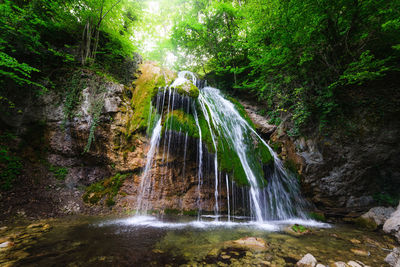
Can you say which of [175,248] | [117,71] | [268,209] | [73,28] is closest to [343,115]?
[268,209]

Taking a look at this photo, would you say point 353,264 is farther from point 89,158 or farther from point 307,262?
point 89,158

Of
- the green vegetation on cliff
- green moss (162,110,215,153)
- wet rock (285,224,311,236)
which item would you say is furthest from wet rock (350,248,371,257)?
the green vegetation on cliff

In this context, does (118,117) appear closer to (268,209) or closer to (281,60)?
(268,209)

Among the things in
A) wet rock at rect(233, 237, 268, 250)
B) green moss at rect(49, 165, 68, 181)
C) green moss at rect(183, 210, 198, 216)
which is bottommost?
wet rock at rect(233, 237, 268, 250)

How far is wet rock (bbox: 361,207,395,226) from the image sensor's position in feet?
13.8

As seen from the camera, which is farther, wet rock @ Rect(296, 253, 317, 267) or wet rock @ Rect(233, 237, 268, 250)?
wet rock @ Rect(233, 237, 268, 250)

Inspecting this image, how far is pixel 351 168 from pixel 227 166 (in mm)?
4429

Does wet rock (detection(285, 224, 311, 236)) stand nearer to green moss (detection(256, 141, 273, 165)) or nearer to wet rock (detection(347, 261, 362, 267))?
wet rock (detection(347, 261, 362, 267))

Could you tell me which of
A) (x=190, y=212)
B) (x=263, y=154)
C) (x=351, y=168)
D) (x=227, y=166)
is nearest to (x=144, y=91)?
(x=227, y=166)

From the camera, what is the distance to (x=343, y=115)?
5.38 meters

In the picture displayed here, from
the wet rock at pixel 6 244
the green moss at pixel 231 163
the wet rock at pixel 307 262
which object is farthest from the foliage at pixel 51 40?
the wet rock at pixel 307 262

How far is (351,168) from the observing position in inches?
205

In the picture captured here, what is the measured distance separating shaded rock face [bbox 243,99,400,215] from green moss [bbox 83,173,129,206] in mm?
6813

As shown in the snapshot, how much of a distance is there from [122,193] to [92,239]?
6.95 ft
